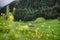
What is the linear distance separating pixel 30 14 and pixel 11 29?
42 cm

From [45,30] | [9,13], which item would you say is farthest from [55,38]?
[9,13]

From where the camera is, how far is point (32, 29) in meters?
5.03

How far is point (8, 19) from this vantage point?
16.7ft

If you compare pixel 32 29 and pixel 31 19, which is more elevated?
pixel 31 19

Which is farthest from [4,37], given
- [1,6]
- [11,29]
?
[1,6]

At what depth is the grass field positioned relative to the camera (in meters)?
4.96

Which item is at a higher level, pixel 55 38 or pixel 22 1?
pixel 22 1

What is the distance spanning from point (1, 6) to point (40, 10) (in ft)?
2.10

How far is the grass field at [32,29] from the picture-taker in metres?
4.96

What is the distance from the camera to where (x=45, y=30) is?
505 centimetres

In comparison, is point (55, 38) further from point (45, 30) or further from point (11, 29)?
point (11, 29)

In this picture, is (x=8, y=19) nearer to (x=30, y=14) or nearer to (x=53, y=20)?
(x=30, y=14)

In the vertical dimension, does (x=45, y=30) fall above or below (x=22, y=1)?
below

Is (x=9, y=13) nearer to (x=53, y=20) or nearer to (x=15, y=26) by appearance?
(x=15, y=26)
